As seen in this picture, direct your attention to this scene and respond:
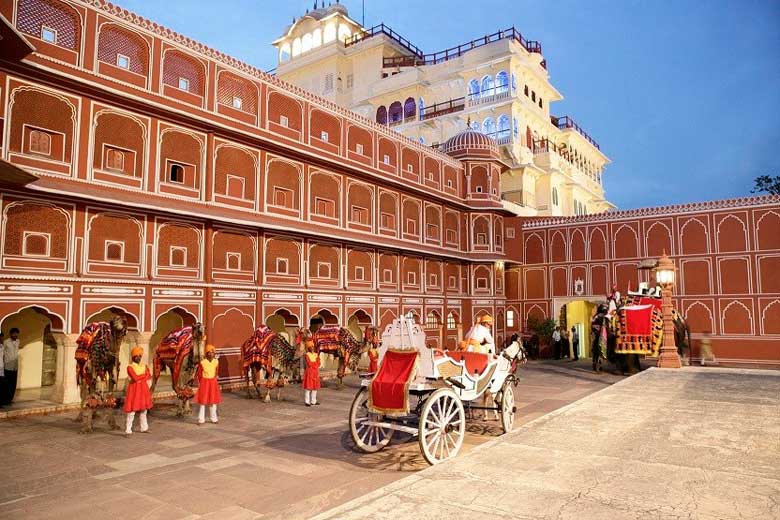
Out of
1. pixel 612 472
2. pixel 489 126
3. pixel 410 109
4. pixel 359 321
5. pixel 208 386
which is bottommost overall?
pixel 612 472

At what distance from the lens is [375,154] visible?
21109mm

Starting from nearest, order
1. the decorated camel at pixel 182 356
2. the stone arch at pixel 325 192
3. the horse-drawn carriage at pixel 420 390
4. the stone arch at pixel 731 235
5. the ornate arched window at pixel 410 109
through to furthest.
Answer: the horse-drawn carriage at pixel 420 390
the decorated camel at pixel 182 356
the stone arch at pixel 325 192
the stone arch at pixel 731 235
the ornate arched window at pixel 410 109

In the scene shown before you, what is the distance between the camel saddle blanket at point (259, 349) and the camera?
42.3 ft

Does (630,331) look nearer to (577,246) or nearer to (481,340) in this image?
Result: (481,340)

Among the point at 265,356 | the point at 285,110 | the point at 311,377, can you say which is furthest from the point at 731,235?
the point at 265,356

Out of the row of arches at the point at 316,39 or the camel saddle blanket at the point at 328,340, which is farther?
the row of arches at the point at 316,39

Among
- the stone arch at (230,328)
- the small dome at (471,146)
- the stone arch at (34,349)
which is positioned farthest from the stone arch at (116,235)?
the small dome at (471,146)

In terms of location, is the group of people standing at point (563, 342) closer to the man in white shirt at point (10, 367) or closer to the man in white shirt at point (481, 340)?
the man in white shirt at point (481, 340)

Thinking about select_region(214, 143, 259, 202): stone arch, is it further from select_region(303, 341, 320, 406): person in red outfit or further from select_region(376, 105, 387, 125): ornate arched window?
select_region(376, 105, 387, 125): ornate arched window

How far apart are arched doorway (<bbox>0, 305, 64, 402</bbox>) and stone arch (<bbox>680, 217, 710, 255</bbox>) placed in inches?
1023

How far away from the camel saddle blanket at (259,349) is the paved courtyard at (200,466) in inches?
78.4

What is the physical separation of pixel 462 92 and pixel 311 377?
27451 millimetres

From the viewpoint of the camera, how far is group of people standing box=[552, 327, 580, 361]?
86.0 feet

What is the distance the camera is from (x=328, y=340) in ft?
48.2
